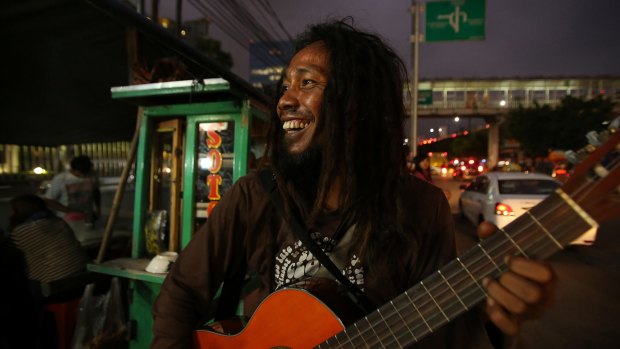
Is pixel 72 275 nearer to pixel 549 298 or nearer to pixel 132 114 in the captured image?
pixel 132 114

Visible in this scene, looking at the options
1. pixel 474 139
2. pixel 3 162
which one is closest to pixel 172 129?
pixel 3 162

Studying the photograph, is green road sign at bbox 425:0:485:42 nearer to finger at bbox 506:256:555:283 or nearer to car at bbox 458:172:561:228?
car at bbox 458:172:561:228

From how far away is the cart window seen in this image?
11.5 ft

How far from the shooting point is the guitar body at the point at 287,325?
1.33 meters

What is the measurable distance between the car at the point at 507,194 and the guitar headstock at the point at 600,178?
5.92 metres

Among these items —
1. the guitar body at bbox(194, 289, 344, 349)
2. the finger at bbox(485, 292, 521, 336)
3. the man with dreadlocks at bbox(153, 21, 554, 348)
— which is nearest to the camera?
the finger at bbox(485, 292, 521, 336)

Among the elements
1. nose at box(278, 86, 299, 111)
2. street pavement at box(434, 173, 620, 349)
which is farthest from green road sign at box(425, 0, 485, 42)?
nose at box(278, 86, 299, 111)

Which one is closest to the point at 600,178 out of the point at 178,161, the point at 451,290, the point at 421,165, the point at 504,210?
the point at 451,290

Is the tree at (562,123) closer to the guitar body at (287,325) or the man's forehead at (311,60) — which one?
the man's forehead at (311,60)

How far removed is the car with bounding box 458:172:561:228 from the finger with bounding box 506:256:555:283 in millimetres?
5967

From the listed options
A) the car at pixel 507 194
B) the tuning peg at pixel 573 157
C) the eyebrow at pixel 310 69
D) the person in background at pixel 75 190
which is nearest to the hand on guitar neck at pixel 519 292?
the tuning peg at pixel 573 157

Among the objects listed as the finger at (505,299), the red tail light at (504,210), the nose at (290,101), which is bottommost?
the red tail light at (504,210)

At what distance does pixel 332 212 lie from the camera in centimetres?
156

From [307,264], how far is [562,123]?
30.3m
